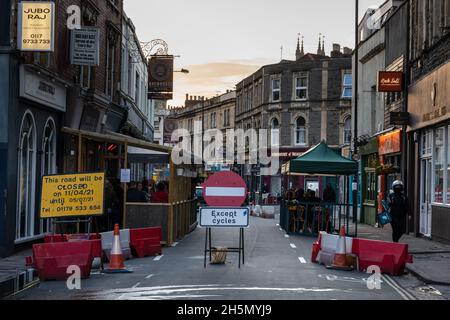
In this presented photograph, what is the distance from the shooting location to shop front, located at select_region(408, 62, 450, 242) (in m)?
23.6

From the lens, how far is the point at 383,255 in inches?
637

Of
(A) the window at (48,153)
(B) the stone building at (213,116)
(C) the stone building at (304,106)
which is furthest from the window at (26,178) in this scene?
(B) the stone building at (213,116)

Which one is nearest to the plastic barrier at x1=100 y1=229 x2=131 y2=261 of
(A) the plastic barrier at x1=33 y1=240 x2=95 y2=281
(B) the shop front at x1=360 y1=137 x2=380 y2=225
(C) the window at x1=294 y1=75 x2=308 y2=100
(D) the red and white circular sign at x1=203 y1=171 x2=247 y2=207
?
(A) the plastic barrier at x1=33 y1=240 x2=95 y2=281

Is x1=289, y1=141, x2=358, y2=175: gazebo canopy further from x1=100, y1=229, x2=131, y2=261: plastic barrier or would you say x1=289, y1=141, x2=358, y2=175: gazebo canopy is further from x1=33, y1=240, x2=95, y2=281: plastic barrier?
x1=33, y1=240, x2=95, y2=281: plastic barrier

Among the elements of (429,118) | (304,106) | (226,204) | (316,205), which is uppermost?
(304,106)

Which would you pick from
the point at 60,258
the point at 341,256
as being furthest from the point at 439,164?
the point at 60,258

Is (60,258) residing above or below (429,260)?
above

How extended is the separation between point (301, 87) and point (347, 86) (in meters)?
7.12

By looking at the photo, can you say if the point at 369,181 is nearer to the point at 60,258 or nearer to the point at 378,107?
the point at 378,107

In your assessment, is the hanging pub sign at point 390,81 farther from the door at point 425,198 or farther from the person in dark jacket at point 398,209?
the person in dark jacket at point 398,209

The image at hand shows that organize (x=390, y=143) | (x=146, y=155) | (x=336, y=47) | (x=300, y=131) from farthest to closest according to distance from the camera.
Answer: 1. (x=336, y=47)
2. (x=300, y=131)
3. (x=390, y=143)
4. (x=146, y=155)

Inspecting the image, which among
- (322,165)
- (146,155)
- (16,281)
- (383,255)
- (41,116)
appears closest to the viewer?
(16,281)

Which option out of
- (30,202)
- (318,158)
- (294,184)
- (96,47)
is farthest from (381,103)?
(294,184)

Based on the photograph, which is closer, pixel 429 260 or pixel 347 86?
pixel 429 260
